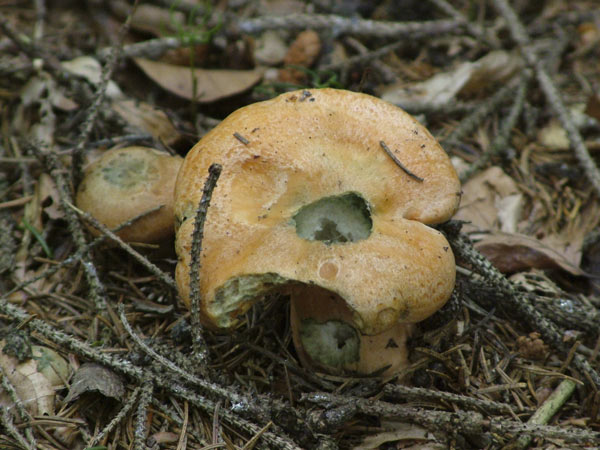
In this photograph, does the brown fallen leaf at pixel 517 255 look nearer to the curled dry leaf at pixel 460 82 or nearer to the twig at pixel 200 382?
the curled dry leaf at pixel 460 82

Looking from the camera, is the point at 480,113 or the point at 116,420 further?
the point at 480,113

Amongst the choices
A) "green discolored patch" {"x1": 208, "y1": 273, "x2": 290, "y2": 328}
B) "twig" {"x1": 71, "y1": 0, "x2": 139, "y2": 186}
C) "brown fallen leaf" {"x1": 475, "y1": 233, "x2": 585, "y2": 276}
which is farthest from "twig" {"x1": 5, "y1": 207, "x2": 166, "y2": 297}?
"brown fallen leaf" {"x1": 475, "y1": 233, "x2": 585, "y2": 276}

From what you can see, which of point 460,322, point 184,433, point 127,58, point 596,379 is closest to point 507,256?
point 460,322

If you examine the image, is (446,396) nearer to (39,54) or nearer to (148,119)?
(148,119)

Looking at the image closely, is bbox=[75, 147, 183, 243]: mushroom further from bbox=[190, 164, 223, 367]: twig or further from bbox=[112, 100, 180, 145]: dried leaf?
bbox=[190, 164, 223, 367]: twig

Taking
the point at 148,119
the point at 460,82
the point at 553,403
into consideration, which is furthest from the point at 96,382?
the point at 460,82

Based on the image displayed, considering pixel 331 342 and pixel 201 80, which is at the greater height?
pixel 201 80
